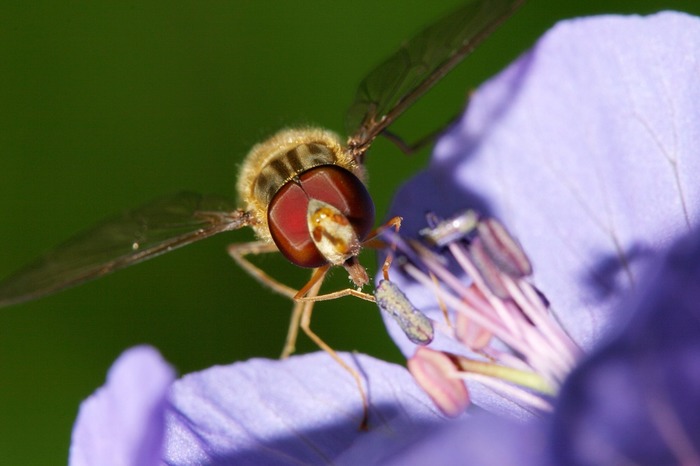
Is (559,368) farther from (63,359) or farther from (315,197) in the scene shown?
(63,359)

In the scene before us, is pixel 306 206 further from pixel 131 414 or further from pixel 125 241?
pixel 131 414

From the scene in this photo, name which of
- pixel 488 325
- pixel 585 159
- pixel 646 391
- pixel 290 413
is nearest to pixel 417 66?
pixel 585 159

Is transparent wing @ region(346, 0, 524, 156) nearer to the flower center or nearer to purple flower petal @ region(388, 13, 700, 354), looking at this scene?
purple flower petal @ region(388, 13, 700, 354)

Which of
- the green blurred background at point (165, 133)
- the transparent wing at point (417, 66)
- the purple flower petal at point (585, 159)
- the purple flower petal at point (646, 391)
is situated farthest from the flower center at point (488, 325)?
the green blurred background at point (165, 133)

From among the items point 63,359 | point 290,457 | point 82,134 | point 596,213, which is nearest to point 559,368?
point 596,213

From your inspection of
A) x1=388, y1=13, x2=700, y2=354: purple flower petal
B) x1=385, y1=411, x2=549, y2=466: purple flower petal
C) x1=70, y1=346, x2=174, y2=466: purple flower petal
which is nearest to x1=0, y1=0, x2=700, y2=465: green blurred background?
x1=388, y1=13, x2=700, y2=354: purple flower petal

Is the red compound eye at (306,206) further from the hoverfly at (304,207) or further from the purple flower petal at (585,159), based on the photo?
the purple flower petal at (585,159)

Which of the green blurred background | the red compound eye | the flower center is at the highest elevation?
the green blurred background
